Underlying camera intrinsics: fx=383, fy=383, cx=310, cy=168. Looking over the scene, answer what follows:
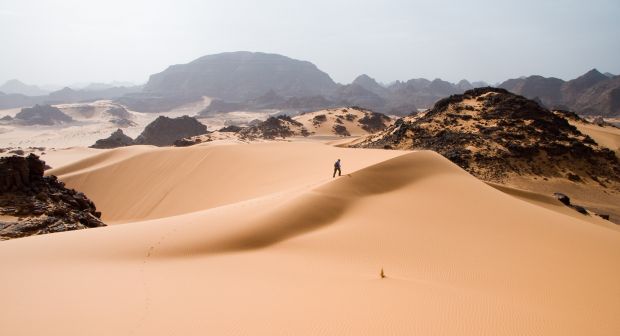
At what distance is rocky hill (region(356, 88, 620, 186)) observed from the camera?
83.0ft

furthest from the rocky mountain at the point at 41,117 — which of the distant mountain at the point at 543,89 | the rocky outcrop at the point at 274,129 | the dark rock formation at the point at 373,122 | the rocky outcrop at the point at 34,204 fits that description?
the distant mountain at the point at 543,89

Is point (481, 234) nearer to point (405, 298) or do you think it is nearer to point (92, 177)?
point (405, 298)

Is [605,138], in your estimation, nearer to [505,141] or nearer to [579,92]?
[505,141]

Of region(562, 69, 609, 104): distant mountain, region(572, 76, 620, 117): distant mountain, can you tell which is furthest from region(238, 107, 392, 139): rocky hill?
region(562, 69, 609, 104): distant mountain

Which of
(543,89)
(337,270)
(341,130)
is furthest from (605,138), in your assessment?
(543,89)

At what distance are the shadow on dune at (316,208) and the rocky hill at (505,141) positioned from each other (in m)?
12.1

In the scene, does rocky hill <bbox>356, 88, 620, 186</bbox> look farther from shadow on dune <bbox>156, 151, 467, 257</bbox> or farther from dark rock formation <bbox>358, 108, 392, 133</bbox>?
dark rock formation <bbox>358, 108, 392, 133</bbox>

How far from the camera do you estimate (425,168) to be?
1395 centimetres

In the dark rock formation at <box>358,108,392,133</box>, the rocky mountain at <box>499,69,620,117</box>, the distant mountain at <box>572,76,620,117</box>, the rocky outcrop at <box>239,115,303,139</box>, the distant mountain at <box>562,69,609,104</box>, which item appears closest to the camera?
the rocky outcrop at <box>239,115,303,139</box>

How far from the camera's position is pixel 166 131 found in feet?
202

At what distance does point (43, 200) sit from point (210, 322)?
10.1 metres

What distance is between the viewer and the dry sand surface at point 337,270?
471 centimetres

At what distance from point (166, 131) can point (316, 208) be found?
56959mm

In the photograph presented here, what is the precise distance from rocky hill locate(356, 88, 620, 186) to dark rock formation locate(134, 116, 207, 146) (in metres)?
39.2
